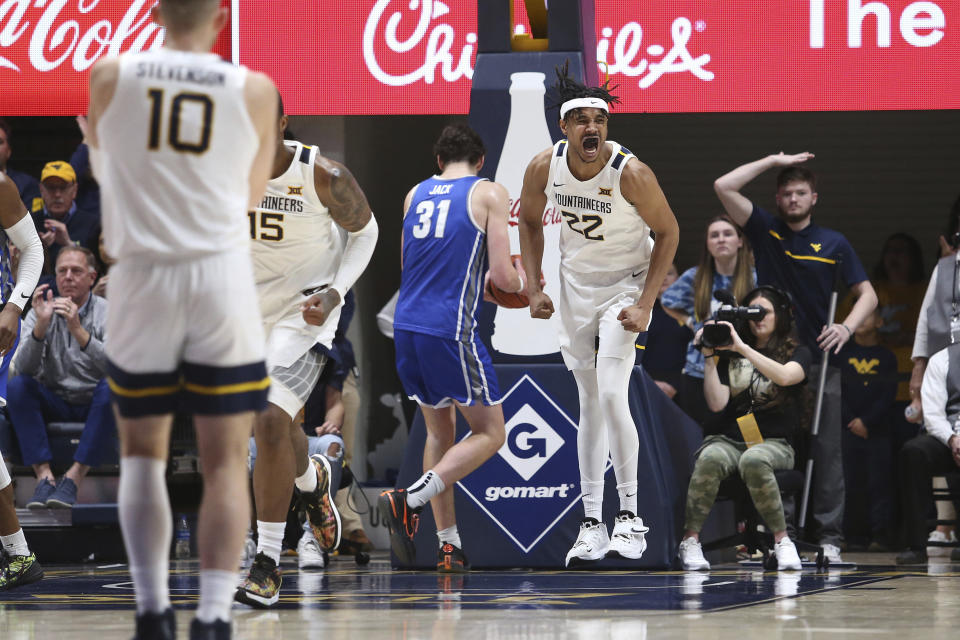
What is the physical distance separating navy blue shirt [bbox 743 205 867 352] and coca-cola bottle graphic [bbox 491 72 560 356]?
1503 mm

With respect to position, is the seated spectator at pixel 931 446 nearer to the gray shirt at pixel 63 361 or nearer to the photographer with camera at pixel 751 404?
the photographer with camera at pixel 751 404

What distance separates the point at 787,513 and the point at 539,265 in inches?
81.8

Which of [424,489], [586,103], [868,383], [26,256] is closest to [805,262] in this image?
[868,383]

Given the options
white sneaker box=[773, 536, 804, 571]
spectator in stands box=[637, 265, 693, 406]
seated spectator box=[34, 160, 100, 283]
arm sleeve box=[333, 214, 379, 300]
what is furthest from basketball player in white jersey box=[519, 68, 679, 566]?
seated spectator box=[34, 160, 100, 283]

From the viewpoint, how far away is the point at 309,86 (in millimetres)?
9398

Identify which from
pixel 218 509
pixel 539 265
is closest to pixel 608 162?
pixel 539 265

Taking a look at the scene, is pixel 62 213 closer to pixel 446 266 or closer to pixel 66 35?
pixel 66 35

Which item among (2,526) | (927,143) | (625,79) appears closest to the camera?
(2,526)

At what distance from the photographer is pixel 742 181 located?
772 centimetres

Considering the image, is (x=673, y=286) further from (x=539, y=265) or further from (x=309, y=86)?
(x=309, y=86)

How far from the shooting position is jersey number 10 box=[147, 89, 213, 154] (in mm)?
3311

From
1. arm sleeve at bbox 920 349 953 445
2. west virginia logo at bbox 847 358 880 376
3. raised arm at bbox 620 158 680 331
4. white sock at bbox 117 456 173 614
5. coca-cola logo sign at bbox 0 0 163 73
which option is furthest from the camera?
coca-cola logo sign at bbox 0 0 163 73

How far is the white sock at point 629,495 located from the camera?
631 cm

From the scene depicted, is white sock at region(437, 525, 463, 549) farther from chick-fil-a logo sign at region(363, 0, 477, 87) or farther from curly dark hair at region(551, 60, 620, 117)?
chick-fil-a logo sign at region(363, 0, 477, 87)
